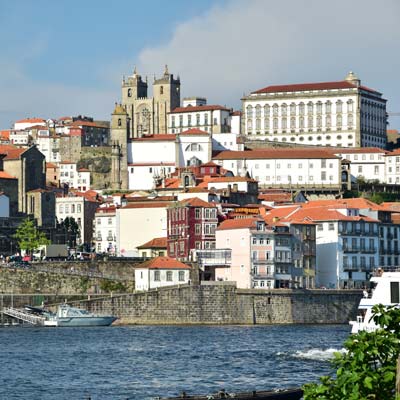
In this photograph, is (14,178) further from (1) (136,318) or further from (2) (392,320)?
(2) (392,320)

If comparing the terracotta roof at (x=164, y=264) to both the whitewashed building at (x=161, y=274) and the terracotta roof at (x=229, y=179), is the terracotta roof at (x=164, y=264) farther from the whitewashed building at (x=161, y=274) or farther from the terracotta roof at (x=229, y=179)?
the terracotta roof at (x=229, y=179)

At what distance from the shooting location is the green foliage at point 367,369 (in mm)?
23828

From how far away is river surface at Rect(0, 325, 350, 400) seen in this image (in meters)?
56.5

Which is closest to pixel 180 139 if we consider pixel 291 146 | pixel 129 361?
pixel 291 146

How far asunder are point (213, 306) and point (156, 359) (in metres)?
33.0

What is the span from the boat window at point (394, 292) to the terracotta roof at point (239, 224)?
3914 centimetres

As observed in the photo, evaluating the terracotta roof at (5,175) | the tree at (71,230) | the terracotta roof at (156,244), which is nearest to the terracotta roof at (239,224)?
the terracotta roof at (156,244)

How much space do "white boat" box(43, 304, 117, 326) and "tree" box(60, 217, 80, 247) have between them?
41532mm

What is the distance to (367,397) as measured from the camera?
23.8 meters

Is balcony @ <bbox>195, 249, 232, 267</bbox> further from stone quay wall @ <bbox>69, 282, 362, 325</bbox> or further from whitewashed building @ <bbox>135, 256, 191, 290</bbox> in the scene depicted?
stone quay wall @ <bbox>69, 282, 362, 325</bbox>

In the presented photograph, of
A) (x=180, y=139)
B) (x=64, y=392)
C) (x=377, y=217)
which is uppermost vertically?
(x=180, y=139)

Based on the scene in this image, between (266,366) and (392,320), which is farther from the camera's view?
(266,366)

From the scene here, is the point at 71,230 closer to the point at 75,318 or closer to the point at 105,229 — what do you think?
the point at 105,229

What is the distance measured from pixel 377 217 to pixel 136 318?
1106 inches
